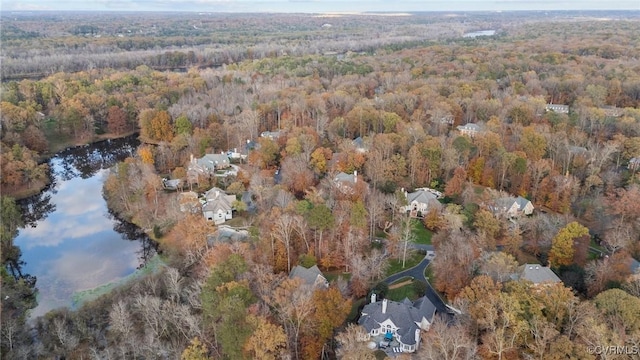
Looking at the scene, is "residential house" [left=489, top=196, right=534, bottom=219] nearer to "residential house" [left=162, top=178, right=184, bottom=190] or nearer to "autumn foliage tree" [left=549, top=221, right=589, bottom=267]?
"autumn foliage tree" [left=549, top=221, right=589, bottom=267]

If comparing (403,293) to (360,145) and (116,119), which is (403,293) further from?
(116,119)

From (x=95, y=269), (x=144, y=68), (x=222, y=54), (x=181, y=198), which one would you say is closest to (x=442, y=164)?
(x=181, y=198)

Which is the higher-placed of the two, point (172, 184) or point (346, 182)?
point (346, 182)

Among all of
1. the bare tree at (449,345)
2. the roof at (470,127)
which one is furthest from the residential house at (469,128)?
the bare tree at (449,345)

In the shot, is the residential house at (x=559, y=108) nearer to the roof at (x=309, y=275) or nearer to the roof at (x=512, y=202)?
the roof at (x=512, y=202)

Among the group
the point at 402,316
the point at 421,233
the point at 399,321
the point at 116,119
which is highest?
the point at 116,119

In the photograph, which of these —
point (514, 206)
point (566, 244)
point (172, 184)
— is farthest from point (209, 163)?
point (566, 244)

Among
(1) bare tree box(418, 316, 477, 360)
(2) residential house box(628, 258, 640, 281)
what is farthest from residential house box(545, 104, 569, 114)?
(1) bare tree box(418, 316, 477, 360)
